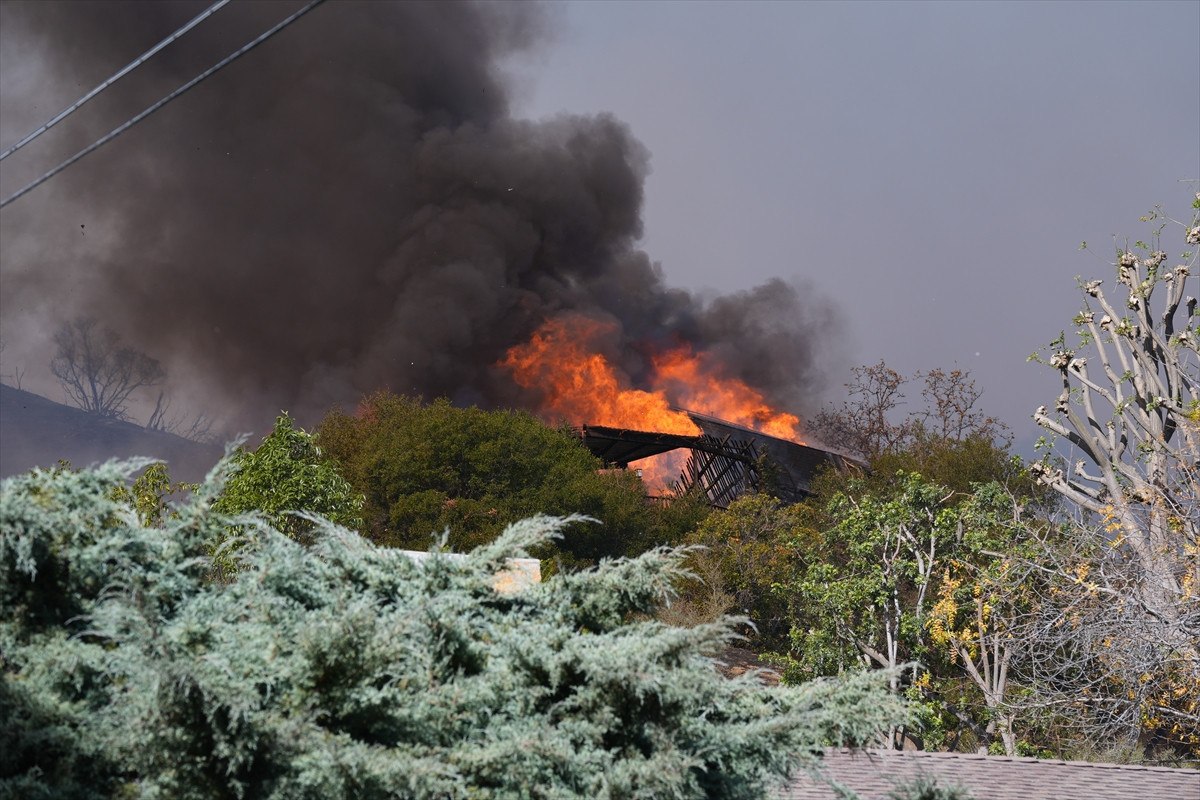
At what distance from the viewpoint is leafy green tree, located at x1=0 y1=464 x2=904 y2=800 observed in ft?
20.7

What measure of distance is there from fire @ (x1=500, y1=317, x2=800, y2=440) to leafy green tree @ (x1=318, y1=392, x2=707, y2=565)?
17.5m

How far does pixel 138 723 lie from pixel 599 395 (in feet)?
182

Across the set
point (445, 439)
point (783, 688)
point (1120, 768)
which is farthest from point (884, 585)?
point (445, 439)

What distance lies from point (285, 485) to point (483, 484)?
45.7 ft

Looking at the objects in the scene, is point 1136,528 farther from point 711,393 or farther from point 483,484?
point 711,393

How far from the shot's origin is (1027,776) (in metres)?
13.7

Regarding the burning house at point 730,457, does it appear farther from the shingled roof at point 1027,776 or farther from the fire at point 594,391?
Answer: the shingled roof at point 1027,776

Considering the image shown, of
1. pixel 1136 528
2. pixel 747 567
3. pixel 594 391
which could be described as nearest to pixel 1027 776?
pixel 1136 528

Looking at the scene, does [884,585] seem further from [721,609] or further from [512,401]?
[512,401]

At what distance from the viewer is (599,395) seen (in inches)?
2426

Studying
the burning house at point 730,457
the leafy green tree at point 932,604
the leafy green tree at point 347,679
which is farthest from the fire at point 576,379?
the leafy green tree at point 347,679

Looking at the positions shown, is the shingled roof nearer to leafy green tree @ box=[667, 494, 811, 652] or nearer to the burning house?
leafy green tree @ box=[667, 494, 811, 652]

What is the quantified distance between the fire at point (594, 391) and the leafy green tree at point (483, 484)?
1747cm

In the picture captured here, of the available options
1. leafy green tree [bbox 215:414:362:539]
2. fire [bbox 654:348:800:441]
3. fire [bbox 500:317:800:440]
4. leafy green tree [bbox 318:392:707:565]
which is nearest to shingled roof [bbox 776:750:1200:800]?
leafy green tree [bbox 215:414:362:539]
